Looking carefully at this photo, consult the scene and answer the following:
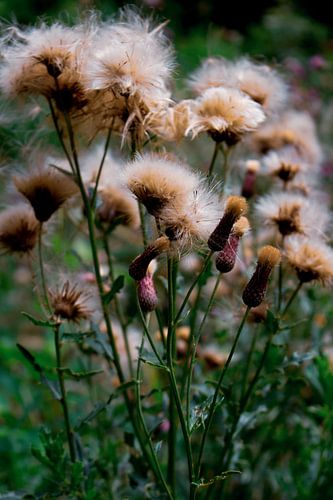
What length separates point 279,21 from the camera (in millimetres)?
→ 6293

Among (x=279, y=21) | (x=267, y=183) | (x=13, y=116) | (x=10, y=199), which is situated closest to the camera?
(x=13, y=116)

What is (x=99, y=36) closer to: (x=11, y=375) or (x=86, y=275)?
(x=86, y=275)

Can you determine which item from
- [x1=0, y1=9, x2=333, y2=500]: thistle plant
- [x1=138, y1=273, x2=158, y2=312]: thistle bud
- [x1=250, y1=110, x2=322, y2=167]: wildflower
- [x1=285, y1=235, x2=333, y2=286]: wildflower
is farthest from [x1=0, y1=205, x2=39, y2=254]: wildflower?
[x1=250, y1=110, x2=322, y2=167]: wildflower

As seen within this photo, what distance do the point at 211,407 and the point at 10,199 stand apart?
0.67 metres

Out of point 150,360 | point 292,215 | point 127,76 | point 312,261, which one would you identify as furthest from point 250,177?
point 150,360

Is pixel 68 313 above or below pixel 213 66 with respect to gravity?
below

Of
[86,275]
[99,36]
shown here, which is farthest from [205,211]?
[86,275]

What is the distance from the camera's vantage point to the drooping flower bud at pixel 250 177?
4.03ft

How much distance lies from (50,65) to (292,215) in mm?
442

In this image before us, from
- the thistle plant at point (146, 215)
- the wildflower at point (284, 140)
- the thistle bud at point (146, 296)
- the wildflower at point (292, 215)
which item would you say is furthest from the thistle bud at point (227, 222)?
the wildflower at point (284, 140)

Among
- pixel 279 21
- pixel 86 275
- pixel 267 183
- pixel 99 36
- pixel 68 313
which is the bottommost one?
pixel 68 313

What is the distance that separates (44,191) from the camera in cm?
104

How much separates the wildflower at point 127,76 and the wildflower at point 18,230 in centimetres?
20

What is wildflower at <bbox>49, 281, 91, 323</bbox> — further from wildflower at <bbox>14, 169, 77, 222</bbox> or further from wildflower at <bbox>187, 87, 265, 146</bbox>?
wildflower at <bbox>187, 87, 265, 146</bbox>
